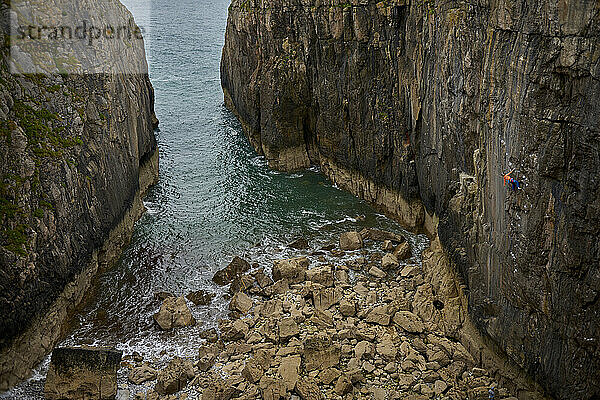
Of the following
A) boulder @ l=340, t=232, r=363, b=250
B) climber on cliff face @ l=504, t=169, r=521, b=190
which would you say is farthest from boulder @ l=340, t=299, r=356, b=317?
climber on cliff face @ l=504, t=169, r=521, b=190

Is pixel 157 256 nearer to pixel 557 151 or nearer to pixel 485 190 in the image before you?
pixel 485 190

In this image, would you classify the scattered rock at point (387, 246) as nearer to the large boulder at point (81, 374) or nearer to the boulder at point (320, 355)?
the boulder at point (320, 355)

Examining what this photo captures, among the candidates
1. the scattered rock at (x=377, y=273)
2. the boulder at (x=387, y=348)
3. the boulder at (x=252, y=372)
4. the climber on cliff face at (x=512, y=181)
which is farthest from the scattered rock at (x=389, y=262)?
the climber on cliff face at (x=512, y=181)

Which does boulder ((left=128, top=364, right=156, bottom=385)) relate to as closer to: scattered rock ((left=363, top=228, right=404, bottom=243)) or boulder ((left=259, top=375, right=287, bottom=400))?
boulder ((left=259, top=375, right=287, bottom=400))

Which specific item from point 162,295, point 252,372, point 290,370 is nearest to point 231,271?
point 162,295

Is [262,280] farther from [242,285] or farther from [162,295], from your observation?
[162,295]

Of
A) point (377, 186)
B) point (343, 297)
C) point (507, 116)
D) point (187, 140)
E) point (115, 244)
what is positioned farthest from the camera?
point (187, 140)

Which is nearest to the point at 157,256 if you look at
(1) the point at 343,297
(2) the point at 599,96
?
(1) the point at 343,297
